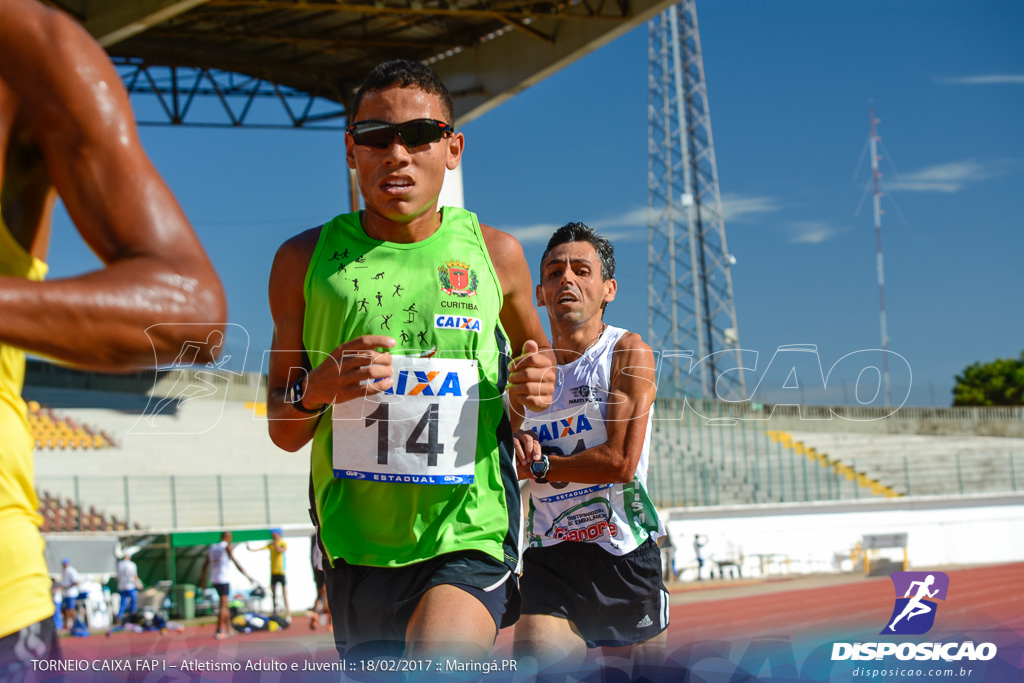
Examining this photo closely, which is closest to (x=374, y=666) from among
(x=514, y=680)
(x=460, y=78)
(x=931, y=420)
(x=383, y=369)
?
(x=514, y=680)

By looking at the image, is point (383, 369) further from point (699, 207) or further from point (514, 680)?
point (699, 207)

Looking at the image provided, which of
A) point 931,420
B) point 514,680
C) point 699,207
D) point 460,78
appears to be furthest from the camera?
point 699,207

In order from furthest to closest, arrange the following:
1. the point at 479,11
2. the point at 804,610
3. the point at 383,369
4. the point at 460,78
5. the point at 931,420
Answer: the point at 931,420
the point at 460,78
the point at 479,11
the point at 804,610
the point at 383,369

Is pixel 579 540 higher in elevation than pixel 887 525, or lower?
higher

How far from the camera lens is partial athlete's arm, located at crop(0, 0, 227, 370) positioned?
1078 millimetres

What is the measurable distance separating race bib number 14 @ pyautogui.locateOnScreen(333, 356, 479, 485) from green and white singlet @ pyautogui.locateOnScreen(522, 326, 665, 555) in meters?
1.46

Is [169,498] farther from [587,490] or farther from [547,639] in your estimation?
[547,639]

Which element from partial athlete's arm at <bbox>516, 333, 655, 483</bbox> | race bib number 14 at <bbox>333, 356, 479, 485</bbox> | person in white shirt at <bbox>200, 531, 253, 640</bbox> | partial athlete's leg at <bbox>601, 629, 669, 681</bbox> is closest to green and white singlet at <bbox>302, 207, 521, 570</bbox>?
race bib number 14 at <bbox>333, 356, 479, 485</bbox>

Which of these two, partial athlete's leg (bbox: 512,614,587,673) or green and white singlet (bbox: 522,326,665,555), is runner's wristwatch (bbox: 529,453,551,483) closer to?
green and white singlet (bbox: 522,326,665,555)

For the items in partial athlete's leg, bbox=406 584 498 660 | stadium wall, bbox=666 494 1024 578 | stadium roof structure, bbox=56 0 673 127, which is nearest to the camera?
partial athlete's leg, bbox=406 584 498 660

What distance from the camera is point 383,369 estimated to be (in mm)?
2512

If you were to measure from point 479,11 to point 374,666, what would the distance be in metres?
18.8

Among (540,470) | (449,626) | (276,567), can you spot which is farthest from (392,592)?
(276,567)

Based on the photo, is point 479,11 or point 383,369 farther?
point 479,11
